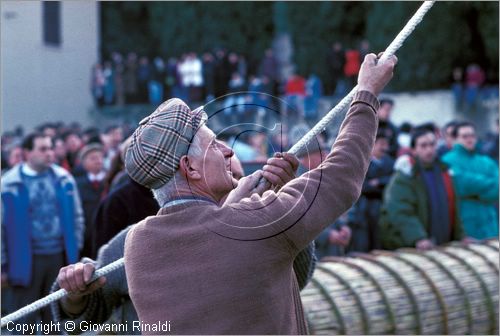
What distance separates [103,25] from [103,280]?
30879 millimetres

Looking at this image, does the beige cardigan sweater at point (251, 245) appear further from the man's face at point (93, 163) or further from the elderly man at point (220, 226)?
the man's face at point (93, 163)

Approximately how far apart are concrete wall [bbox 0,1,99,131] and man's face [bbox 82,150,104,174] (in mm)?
19579

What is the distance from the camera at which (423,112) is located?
80.6 feet

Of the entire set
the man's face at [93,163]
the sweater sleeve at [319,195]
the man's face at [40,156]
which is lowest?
the man's face at [93,163]

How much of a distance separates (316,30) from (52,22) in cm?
802

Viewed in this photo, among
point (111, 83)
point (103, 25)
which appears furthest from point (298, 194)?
point (103, 25)

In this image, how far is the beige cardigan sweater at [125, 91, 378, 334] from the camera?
2.82m

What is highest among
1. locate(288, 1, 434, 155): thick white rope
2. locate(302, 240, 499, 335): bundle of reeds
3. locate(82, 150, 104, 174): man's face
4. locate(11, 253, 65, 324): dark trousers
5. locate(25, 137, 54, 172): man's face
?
locate(288, 1, 434, 155): thick white rope

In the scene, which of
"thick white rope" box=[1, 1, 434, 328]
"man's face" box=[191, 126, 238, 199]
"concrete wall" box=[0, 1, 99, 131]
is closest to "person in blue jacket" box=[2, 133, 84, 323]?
"thick white rope" box=[1, 1, 434, 328]

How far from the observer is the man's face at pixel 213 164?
2.98 meters

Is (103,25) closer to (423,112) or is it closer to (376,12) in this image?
(376,12)

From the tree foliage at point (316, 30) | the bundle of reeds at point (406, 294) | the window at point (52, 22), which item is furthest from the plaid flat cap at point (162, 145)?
the window at point (52, 22)

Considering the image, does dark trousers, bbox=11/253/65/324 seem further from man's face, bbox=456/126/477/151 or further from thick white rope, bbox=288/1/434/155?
thick white rope, bbox=288/1/434/155

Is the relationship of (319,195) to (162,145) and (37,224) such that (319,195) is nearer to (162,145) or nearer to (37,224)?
(162,145)
